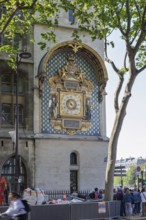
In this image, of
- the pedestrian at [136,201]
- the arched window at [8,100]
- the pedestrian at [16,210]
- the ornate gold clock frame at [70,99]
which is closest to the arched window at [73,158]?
the ornate gold clock frame at [70,99]

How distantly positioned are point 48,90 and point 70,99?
1.98 m

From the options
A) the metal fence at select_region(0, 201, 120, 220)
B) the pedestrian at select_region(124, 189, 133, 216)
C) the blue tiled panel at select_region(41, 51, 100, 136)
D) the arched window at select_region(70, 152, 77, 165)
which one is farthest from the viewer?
the arched window at select_region(70, 152, 77, 165)

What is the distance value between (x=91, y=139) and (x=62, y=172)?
384cm

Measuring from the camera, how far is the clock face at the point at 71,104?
37594 millimetres

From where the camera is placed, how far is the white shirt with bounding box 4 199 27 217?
1446 centimetres

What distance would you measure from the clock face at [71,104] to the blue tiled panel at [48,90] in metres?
1.20

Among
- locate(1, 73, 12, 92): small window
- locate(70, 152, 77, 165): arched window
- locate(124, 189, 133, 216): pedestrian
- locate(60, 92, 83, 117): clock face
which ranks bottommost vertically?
locate(124, 189, 133, 216): pedestrian

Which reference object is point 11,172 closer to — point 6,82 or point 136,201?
point 6,82

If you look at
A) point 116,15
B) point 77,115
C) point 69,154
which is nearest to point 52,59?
point 77,115

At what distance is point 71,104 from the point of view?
37.9 metres

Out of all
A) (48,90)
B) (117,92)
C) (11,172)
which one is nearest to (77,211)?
(117,92)

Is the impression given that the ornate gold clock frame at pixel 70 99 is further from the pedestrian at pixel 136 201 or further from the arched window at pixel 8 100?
the pedestrian at pixel 136 201

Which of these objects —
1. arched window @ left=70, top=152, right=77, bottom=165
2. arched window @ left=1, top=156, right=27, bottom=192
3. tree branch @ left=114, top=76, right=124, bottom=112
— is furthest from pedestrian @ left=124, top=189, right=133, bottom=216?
arched window @ left=70, top=152, right=77, bottom=165

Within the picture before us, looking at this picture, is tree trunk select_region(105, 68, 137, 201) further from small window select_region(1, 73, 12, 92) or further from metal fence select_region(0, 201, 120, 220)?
small window select_region(1, 73, 12, 92)
